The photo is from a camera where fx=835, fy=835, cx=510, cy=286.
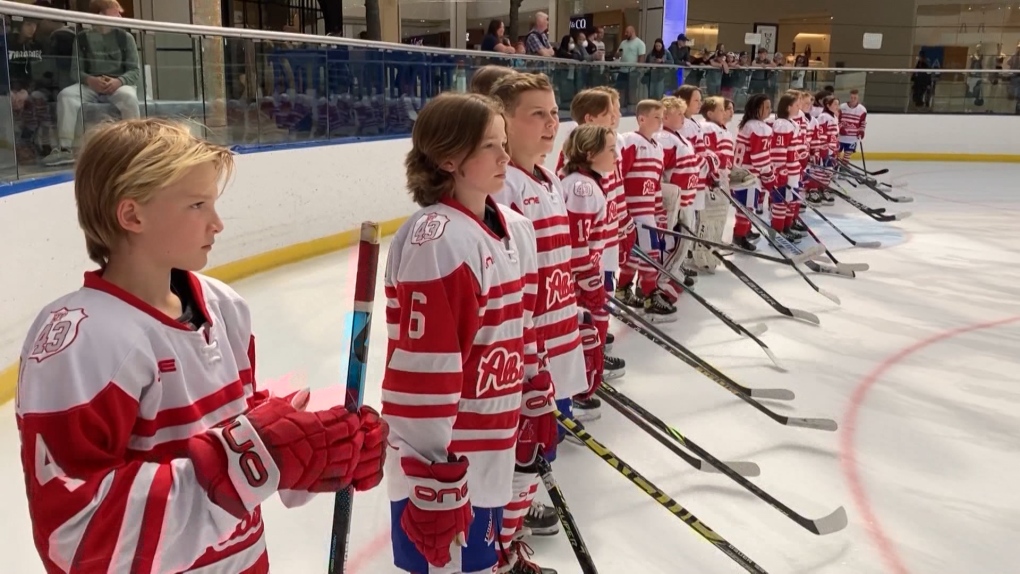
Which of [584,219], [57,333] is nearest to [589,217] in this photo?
[584,219]

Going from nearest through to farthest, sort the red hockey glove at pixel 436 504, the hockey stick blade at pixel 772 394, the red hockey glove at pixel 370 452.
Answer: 1. the red hockey glove at pixel 370 452
2. the red hockey glove at pixel 436 504
3. the hockey stick blade at pixel 772 394

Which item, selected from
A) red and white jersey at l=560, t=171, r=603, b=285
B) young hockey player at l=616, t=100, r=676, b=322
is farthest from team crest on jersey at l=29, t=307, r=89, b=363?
young hockey player at l=616, t=100, r=676, b=322

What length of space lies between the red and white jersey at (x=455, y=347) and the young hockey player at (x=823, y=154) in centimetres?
652

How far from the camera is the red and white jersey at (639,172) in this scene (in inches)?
145

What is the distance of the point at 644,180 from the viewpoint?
3.69 meters

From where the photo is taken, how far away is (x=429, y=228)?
1296mm

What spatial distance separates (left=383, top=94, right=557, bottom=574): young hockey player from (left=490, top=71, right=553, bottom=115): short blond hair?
15.3 inches

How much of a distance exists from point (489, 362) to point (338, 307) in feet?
8.90

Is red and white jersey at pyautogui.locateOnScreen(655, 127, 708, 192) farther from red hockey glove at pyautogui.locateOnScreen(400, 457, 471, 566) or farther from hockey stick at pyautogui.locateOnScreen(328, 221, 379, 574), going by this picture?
hockey stick at pyautogui.locateOnScreen(328, 221, 379, 574)

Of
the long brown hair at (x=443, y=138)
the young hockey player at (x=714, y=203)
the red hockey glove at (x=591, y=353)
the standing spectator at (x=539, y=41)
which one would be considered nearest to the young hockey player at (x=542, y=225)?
the red hockey glove at (x=591, y=353)

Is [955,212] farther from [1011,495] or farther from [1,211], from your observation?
[1,211]

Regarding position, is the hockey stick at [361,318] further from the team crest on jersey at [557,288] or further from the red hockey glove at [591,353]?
the red hockey glove at [591,353]

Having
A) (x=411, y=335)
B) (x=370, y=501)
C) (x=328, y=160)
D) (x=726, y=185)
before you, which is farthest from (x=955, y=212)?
(x=411, y=335)

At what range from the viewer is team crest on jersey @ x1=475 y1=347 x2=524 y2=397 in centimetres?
135
